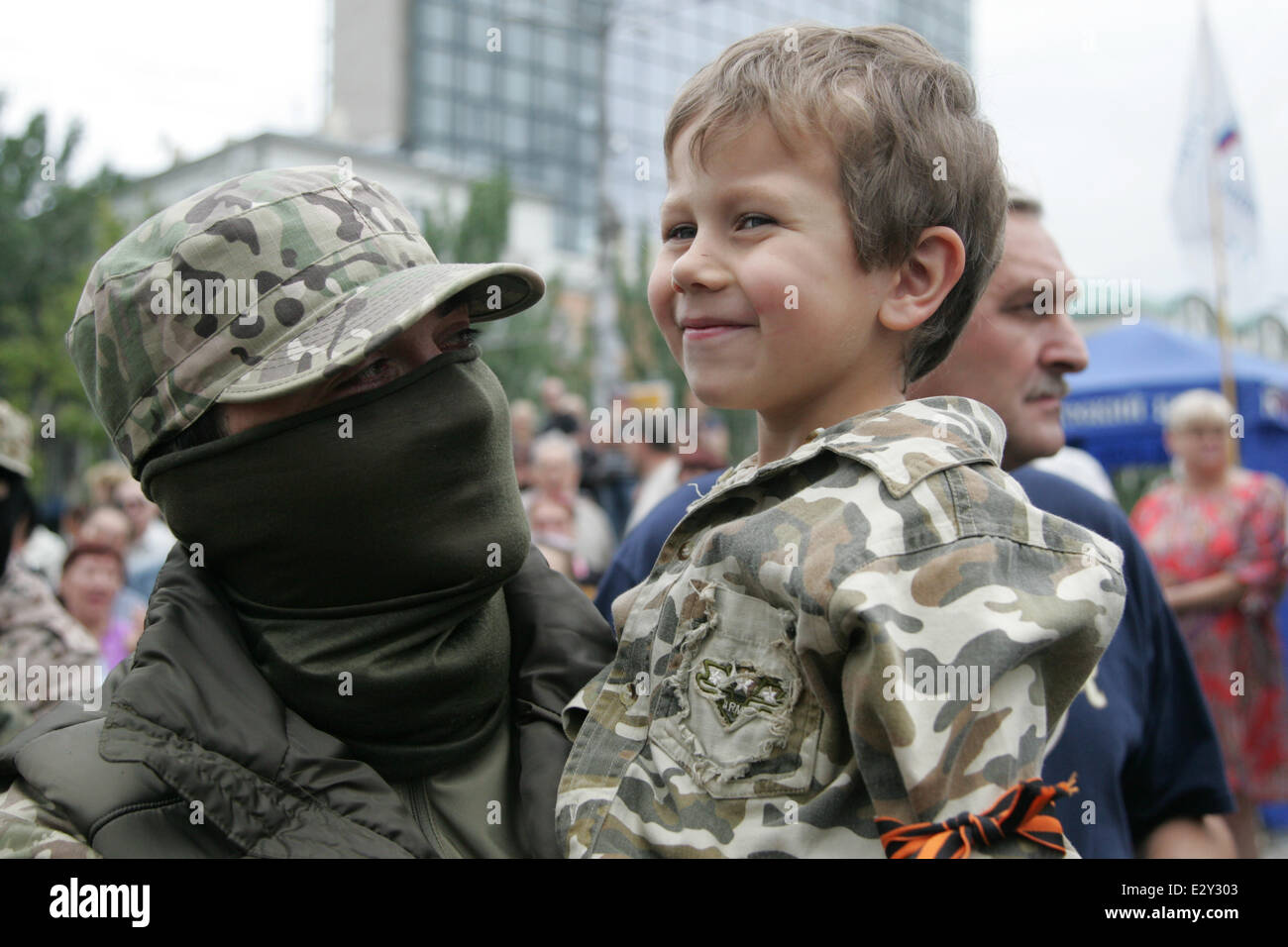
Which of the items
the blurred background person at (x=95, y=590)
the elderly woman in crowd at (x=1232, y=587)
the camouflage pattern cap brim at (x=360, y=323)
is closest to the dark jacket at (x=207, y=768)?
the camouflage pattern cap brim at (x=360, y=323)

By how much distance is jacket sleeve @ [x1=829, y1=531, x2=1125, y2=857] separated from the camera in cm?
125

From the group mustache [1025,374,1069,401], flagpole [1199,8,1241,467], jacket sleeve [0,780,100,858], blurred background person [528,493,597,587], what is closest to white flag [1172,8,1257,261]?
flagpole [1199,8,1241,467]

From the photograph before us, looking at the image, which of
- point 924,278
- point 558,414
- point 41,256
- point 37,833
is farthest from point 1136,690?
point 41,256

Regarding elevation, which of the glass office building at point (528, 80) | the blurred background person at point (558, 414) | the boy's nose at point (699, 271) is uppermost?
the glass office building at point (528, 80)

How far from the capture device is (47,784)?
1.52 m

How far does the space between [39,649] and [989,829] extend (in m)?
4.20

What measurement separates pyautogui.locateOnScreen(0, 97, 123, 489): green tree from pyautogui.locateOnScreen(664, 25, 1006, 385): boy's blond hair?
1827 cm

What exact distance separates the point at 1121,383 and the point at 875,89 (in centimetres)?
717

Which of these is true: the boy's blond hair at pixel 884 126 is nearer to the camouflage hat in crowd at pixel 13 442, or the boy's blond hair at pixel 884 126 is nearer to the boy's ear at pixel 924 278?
the boy's ear at pixel 924 278

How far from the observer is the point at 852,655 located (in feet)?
4.36

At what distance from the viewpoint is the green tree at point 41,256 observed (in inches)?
709

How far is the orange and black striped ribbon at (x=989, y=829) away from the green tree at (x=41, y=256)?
61.6 feet

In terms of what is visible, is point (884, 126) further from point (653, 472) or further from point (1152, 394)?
point (1152, 394)
